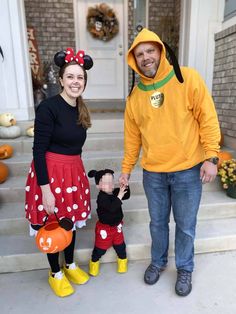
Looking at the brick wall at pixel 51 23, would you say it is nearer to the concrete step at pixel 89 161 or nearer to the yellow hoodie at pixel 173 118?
the concrete step at pixel 89 161

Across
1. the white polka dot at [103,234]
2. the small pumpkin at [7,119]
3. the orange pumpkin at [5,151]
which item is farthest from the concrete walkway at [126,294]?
the small pumpkin at [7,119]

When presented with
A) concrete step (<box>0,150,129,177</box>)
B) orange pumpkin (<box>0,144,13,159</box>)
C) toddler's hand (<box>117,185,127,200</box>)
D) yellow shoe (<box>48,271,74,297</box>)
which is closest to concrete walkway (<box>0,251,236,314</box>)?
yellow shoe (<box>48,271,74,297</box>)

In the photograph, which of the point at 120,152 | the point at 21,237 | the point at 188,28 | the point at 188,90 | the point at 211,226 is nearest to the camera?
the point at 188,90

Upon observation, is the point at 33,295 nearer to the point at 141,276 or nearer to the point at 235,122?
the point at 141,276

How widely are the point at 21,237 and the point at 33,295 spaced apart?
554 millimetres

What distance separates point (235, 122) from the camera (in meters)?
3.11

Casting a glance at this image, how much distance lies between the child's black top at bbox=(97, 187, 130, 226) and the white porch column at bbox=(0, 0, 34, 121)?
2124 millimetres

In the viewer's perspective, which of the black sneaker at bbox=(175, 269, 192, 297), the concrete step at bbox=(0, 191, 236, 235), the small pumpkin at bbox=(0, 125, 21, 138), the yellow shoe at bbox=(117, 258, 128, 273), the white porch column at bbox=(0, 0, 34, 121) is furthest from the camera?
the white porch column at bbox=(0, 0, 34, 121)

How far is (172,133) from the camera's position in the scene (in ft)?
4.75

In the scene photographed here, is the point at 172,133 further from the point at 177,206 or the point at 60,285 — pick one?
the point at 60,285

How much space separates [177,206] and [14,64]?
2675 millimetres

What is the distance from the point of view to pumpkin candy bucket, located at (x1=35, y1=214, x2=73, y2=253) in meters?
1.51

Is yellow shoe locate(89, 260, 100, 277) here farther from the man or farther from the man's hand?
the man's hand

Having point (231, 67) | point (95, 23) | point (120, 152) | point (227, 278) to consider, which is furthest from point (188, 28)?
point (227, 278)
